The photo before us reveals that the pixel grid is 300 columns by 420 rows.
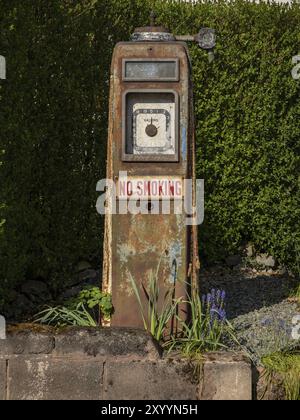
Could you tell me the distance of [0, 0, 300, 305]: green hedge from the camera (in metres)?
6.62

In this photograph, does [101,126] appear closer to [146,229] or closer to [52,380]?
[146,229]

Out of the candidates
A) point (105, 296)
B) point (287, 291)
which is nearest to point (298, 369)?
point (105, 296)

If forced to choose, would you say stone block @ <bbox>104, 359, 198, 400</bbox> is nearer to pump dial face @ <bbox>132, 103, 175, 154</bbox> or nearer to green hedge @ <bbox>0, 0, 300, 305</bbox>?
pump dial face @ <bbox>132, 103, 175, 154</bbox>

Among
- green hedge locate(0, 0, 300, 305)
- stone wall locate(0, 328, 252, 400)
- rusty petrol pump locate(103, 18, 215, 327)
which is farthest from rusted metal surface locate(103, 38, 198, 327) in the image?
green hedge locate(0, 0, 300, 305)

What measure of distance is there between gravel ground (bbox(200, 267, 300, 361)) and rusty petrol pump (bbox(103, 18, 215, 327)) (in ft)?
2.17

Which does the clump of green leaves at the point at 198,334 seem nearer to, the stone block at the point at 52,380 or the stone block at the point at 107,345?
the stone block at the point at 107,345

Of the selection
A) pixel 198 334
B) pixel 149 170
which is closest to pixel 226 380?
pixel 198 334

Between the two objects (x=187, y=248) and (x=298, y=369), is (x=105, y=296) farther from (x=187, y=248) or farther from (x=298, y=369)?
(x=298, y=369)

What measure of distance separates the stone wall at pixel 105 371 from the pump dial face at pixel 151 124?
4.25ft

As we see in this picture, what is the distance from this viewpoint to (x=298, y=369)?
5.34 metres

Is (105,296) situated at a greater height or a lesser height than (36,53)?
lesser

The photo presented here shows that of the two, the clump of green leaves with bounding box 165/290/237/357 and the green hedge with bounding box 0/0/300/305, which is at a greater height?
the green hedge with bounding box 0/0/300/305

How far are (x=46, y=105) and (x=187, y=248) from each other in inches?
75.7

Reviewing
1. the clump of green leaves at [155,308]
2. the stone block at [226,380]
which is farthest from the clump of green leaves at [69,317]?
the stone block at [226,380]
